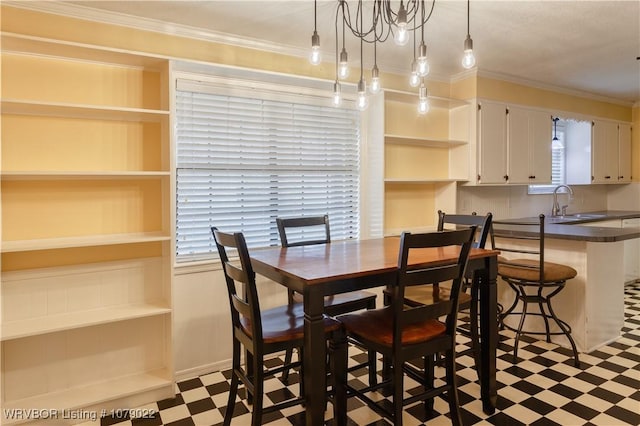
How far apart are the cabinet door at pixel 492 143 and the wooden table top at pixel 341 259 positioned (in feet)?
6.09

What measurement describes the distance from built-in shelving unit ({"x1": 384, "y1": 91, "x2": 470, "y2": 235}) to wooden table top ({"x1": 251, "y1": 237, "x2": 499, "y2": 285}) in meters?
1.33

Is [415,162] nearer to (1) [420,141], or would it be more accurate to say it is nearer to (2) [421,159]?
(2) [421,159]

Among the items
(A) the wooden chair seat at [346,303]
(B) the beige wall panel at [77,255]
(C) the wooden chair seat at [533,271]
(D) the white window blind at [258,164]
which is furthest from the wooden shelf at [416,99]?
(B) the beige wall panel at [77,255]

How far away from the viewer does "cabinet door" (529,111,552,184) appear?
440 cm

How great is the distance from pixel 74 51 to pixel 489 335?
291 cm

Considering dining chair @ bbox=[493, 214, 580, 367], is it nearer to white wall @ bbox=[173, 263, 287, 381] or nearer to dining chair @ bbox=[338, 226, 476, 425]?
dining chair @ bbox=[338, 226, 476, 425]

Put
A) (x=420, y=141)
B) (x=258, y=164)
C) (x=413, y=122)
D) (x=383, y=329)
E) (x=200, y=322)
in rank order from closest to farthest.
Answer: (x=383, y=329) < (x=200, y=322) < (x=258, y=164) < (x=420, y=141) < (x=413, y=122)

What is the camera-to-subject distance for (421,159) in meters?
4.07

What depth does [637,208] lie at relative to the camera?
5.57m

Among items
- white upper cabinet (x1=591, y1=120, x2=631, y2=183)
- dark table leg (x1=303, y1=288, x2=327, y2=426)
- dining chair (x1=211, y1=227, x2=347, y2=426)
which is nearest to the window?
white upper cabinet (x1=591, y1=120, x2=631, y2=183)

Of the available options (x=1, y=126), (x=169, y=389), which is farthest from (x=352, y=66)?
(x=169, y=389)

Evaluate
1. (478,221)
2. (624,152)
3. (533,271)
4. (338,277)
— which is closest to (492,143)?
(533,271)

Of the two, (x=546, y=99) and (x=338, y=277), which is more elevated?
(x=546, y=99)

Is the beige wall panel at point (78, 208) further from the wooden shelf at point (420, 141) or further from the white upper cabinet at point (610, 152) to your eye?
the white upper cabinet at point (610, 152)
